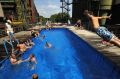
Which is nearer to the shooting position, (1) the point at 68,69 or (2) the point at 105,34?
(2) the point at 105,34

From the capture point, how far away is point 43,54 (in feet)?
50.3

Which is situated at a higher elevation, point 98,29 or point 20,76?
point 98,29

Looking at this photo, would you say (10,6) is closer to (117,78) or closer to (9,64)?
(9,64)

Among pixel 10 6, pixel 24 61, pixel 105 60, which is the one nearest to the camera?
pixel 105 60

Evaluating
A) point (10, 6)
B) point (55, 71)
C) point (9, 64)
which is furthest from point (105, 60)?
point (10, 6)

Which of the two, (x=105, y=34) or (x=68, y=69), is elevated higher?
(x=105, y=34)

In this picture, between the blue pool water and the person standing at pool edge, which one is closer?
the person standing at pool edge

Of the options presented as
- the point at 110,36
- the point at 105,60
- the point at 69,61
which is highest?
the point at 110,36

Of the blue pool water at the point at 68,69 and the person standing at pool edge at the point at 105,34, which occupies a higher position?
the person standing at pool edge at the point at 105,34

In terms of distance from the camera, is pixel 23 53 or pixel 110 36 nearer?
pixel 110 36

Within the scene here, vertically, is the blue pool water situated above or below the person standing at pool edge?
below

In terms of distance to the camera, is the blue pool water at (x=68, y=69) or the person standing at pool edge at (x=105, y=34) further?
the blue pool water at (x=68, y=69)

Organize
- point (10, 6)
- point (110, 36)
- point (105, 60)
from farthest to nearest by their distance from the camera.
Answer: point (10, 6) < point (105, 60) < point (110, 36)

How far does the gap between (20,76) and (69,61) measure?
13.4ft
